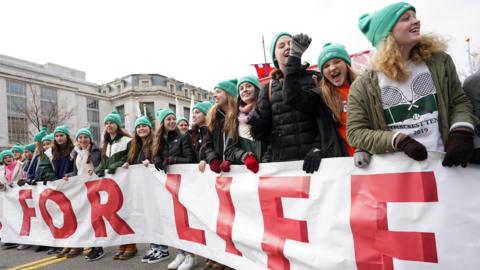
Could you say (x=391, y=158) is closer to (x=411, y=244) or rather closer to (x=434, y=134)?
(x=434, y=134)

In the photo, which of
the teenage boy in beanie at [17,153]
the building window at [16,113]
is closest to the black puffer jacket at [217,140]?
the teenage boy in beanie at [17,153]

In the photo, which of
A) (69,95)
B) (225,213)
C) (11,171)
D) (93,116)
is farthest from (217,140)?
(93,116)

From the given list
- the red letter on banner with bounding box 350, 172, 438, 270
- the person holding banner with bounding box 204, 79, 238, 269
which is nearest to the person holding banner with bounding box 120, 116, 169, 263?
the person holding banner with bounding box 204, 79, 238, 269

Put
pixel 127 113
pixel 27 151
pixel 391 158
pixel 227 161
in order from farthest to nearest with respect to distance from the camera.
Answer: pixel 127 113 → pixel 27 151 → pixel 227 161 → pixel 391 158

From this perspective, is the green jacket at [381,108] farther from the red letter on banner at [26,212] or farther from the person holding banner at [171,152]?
the red letter on banner at [26,212]

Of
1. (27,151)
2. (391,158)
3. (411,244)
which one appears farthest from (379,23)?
(27,151)

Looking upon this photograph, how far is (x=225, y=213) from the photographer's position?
9.37 ft

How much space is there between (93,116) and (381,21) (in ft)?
214

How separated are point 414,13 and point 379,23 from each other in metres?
0.18

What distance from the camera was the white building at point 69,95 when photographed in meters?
41.4

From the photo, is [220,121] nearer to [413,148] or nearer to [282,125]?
[282,125]

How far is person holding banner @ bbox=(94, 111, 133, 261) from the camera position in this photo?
3967 millimetres

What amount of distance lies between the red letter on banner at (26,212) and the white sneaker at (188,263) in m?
2.97

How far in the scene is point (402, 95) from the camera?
174 cm
